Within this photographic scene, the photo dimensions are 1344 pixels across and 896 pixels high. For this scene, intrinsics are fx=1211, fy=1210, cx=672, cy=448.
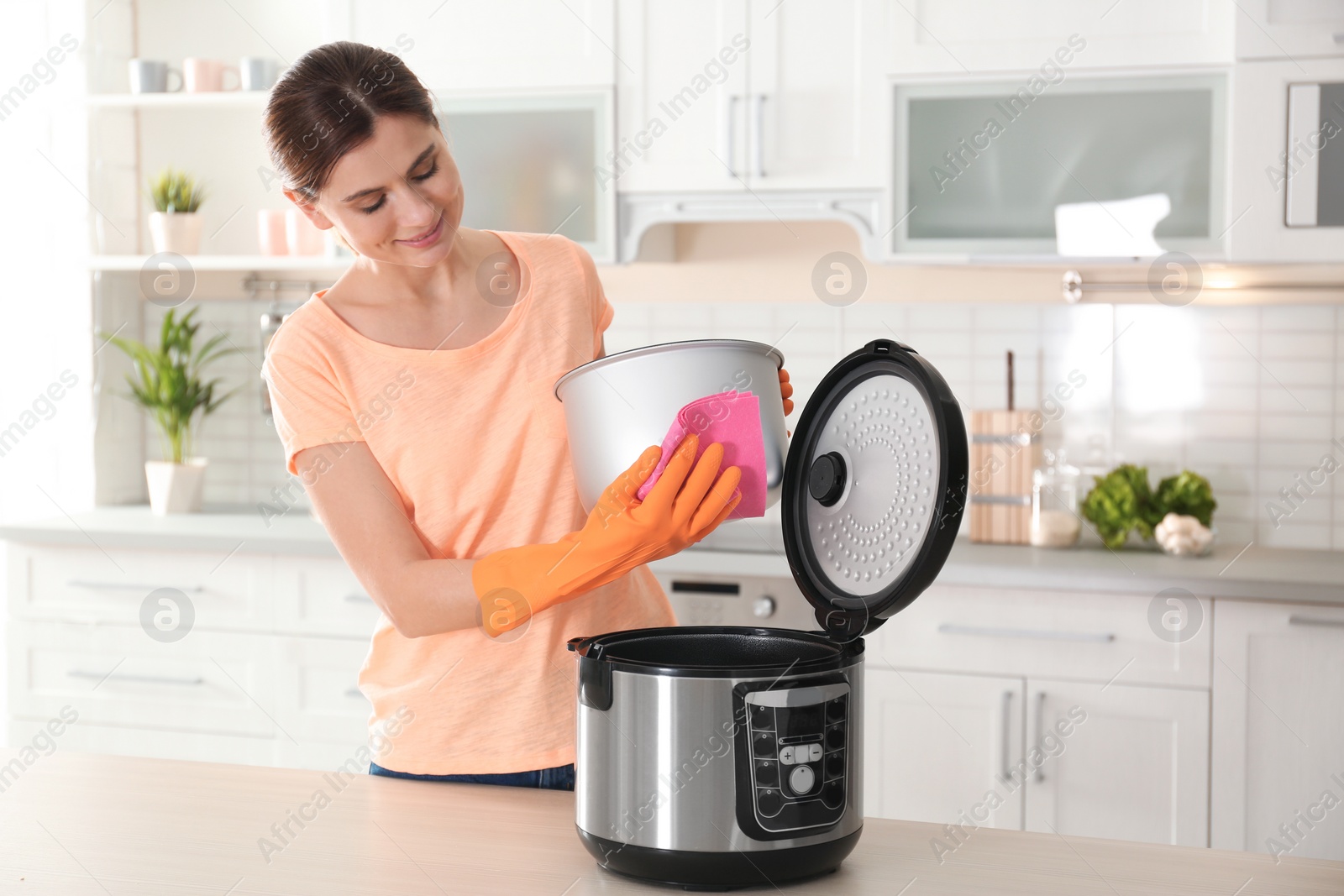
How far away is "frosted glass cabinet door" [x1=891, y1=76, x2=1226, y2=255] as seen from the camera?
2.14m

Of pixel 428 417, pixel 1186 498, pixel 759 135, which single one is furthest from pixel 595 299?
pixel 1186 498

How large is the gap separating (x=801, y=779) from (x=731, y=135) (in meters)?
1.71

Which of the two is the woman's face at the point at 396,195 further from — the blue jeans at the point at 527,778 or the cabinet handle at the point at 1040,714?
the cabinet handle at the point at 1040,714

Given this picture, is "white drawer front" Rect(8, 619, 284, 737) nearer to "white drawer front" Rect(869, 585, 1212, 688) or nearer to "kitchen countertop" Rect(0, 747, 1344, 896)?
"white drawer front" Rect(869, 585, 1212, 688)

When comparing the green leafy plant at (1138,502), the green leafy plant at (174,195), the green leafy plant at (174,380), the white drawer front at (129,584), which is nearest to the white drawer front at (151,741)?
the white drawer front at (129,584)

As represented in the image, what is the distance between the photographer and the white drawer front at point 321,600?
2.41 m

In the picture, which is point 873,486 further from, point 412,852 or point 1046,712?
point 1046,712

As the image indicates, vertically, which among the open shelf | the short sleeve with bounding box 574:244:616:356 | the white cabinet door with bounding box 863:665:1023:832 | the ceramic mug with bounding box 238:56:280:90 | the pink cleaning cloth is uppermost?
the ceramic mug with bounding box 238:56:280:90

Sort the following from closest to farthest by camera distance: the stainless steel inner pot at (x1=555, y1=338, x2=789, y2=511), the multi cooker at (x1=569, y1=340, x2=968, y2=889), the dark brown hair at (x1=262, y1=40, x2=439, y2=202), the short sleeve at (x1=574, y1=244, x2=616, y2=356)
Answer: the multi cooker at (x1=569, y1=340, x2=968, y2=889) < the stainless steel inner pot at (x1=555, y1=338, x2=789, y2=511) < the dark brown hair at (x1=262, y1=40, x2=439, y2=202) < the short sleeve at (x1=574, y1=244, x2=616, y2=356)

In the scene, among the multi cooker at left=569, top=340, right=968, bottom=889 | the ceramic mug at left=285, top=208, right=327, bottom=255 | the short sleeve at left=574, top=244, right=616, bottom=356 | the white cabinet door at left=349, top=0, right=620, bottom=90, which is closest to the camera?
the multi cooker at left=569, top=340, right=968, bottom=889

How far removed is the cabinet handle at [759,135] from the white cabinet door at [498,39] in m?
0.31

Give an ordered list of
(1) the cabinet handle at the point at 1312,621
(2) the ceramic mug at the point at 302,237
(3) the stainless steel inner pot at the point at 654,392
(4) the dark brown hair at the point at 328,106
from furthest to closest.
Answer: (2) the ceramic mug at the point at 302,237 → (1) the cabinet handle at the point at 1312,621 → (4) the dark brown hair at the point at 328,106 → (3) the stainless steel inner pot at the point at 654,392

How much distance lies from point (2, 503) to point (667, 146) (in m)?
1.82

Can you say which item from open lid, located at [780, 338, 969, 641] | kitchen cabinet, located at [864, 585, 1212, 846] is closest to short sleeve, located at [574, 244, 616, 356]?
open lid, located at [780, 338, 969, 641]
